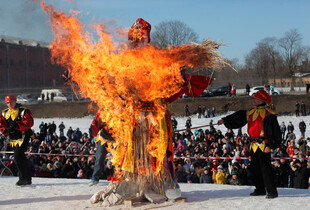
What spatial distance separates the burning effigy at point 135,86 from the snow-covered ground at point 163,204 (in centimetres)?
39

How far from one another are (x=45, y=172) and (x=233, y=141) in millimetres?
7301

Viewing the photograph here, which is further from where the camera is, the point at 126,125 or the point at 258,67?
the point at 258,67

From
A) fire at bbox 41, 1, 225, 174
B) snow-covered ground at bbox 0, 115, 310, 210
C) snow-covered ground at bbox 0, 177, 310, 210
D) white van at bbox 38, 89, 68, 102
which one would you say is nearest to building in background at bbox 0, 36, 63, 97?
white van at bbox 38, 89, 68, 102

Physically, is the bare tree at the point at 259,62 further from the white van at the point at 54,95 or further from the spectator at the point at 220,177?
the spectator at the point at 220,177

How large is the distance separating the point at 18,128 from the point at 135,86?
309 cm

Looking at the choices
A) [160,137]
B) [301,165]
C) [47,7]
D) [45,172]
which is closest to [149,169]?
[160,137]

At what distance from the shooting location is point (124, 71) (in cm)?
620

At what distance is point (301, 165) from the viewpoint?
396 inches

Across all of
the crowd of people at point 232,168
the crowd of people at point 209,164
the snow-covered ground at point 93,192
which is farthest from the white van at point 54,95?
the snow-covered ground at point 93,192

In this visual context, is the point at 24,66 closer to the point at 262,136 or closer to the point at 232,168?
the point at 232,168

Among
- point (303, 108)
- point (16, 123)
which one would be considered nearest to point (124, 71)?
point (16, 123)

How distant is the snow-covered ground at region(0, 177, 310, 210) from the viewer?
6305mm

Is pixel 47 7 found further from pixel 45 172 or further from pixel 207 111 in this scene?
pixel 207 111

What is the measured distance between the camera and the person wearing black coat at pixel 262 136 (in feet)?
22.1
